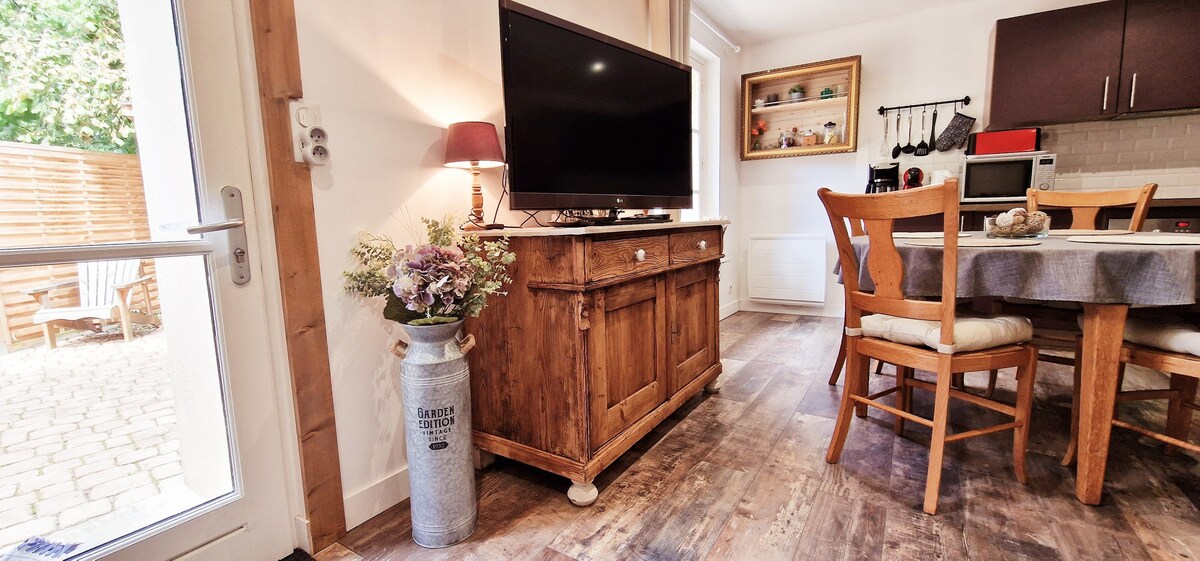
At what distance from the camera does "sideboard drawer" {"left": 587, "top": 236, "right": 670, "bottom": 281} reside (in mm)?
1515

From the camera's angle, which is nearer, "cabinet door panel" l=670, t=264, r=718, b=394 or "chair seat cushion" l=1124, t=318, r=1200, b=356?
"chair seat cushion" l=1124, t=318, r=1200, b=356

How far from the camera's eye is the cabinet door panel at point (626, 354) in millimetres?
1573

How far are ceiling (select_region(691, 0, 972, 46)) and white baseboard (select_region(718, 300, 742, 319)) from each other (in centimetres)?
229

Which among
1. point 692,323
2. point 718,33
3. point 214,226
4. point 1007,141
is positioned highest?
point 718,33

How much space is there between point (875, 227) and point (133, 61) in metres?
1.94

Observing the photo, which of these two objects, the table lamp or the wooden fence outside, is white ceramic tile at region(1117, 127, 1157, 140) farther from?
the wooden fence outside

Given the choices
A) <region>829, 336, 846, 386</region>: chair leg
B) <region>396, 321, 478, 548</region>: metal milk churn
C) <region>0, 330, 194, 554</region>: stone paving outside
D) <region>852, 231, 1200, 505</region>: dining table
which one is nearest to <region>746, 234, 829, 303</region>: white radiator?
<region>829, 336, 846, 386</region>: chair leg

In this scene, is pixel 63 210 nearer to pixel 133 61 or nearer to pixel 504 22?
pixel 133 61

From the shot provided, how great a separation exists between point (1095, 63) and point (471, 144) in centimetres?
389

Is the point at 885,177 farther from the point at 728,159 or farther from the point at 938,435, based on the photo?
the point at 938,435

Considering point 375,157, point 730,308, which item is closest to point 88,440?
point 375,157

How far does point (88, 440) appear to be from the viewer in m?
1.08

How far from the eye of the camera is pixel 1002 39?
3.32 metres

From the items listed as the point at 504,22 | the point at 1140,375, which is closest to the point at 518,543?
the point at 504,22
